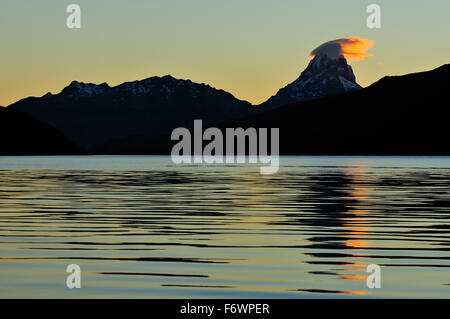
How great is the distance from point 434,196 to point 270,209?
15455 millimetres

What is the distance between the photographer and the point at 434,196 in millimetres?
53812

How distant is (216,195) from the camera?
5559 centimetres

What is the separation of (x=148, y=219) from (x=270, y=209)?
8.36 meters

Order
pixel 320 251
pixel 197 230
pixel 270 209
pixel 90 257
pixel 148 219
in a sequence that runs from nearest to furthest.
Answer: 1. pixel 90 257
2. pixel 320 251
3. pixel 197 230
4. pixel 148 219
5. pixel 270 209

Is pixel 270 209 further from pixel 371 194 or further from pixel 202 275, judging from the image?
pixel 202 275
